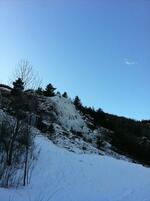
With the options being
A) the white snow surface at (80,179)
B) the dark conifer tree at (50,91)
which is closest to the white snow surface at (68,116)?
the dark conifer tree at (50,91)

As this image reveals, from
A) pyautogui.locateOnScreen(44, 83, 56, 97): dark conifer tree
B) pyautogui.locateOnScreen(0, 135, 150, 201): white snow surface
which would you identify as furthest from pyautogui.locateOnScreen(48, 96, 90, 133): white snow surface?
pyautogui.locateOnScreen(0, 135, 150, 201): white snow surface

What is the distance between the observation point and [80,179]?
1872cm

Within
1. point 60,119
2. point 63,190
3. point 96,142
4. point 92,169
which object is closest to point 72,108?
point 60,119

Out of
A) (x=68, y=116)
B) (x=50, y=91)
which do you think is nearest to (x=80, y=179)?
(x=68, y=116)

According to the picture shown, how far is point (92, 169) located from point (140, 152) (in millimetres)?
14428

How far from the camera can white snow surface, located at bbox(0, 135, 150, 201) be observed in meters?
15.2

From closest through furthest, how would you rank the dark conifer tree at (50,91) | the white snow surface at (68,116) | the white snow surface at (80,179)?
1. the white snow surface at (80,179)
2. the white snow surface at (68,116)
3. the dark conifer tree at (50,91)

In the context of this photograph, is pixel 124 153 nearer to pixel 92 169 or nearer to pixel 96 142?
pixel 96 142

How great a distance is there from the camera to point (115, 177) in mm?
19953

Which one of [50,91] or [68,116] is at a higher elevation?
[50,91]

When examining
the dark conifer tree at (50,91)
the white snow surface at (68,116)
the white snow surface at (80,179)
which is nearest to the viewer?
the white snow surface at (80,179)

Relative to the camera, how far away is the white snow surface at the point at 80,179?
15.2m

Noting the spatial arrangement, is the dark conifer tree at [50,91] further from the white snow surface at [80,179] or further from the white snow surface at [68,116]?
the white snow surface at [80,179]

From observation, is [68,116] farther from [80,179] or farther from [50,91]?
[80,179]
